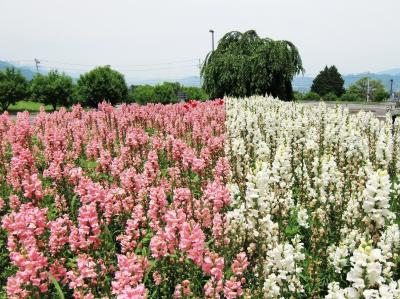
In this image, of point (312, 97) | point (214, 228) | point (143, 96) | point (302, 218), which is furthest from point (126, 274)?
point (312, 97)

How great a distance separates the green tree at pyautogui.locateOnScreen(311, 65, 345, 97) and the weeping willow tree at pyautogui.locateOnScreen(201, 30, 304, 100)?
78758 millimetres

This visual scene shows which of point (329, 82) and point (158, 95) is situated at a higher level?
point (329, 82)

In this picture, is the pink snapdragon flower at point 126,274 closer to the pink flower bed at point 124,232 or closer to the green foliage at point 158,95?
the pink flower bed at point 124,232

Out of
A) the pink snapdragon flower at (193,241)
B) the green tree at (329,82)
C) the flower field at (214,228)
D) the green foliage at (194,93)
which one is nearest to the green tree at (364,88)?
the green tree at (329,82)

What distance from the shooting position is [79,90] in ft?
157

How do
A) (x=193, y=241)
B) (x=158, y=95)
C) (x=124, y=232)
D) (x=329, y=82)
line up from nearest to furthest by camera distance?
1. (x=193, y=241)
2. (x=124, y=232)
3. (x=158, y=95)
4. (x=329, y=82)

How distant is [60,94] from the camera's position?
53.1 meters

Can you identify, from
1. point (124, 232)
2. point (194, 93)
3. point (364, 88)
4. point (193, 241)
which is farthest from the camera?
point (364, 88)

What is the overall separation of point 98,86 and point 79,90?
107 inches

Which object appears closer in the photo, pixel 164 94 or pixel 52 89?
pixel 52 89

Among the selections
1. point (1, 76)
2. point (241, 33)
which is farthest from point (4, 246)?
point (1, 76)

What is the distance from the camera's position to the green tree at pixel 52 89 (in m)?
52.2

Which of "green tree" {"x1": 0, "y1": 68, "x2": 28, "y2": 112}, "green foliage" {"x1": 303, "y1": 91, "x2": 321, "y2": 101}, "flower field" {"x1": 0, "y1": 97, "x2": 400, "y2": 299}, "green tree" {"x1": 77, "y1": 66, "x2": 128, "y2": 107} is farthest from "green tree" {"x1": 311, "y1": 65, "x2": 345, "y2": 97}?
"flower field" {"x1": 0, "y1": 97, "x2": 400, "y2": 299}

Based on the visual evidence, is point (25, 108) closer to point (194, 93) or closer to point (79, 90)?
point (79, 90)
